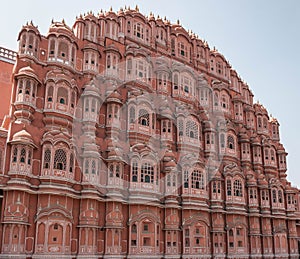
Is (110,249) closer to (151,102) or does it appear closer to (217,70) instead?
(151,102)

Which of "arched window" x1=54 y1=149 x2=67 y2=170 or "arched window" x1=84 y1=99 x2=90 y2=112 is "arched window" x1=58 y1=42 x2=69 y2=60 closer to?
"arched window" x1=84 y1=99 x2=90 y2=112

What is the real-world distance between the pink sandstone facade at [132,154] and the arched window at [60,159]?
0.07 meters

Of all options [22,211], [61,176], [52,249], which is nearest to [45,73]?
[61,176]

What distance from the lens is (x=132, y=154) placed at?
89.8ft

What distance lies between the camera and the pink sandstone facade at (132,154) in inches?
915

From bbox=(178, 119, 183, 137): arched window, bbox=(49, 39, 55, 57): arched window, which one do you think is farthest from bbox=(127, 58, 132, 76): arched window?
bbox=(49, 39, 55, 57): arched window

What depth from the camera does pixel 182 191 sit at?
2948 cm

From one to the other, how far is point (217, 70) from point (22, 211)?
992 inches

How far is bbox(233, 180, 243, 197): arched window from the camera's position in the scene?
3334cm

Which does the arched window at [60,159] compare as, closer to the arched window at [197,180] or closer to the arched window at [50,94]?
the arched window at [50,94]

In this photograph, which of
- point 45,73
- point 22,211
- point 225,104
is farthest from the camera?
point 225,104

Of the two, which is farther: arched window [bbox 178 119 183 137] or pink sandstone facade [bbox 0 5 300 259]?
arched window [bbox 178 119 183 137]

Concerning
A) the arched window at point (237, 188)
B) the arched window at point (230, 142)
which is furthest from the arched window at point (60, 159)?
the arched window at point (230, 142)

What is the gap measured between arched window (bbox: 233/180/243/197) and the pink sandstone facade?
0.61 feet
